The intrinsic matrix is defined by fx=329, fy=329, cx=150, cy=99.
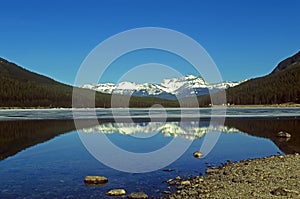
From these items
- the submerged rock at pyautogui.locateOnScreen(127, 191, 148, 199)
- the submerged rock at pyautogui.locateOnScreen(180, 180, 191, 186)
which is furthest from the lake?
the submerged rock at pyautogui.locateOnScreen(180, 180, 191, 186)

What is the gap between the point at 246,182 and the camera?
57.8 ft

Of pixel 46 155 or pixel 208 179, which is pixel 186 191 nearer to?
pixel 208 179

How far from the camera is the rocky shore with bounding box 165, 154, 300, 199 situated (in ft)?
49.9

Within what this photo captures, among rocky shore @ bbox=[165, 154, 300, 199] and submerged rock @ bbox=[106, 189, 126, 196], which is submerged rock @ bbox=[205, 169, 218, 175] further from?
submerged rock @ bbox=[106, 189, 126, 196]

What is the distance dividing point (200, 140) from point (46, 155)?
58.7 feet

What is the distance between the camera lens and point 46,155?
28188mm

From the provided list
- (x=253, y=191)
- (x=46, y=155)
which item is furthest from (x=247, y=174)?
(x=46, y=155)

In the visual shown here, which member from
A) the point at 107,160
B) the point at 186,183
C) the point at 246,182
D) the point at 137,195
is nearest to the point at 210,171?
the point at 186,183

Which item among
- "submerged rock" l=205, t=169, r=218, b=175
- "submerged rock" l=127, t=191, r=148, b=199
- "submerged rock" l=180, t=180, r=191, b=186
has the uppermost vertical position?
"submerged rock" l=205, t=169, r=218, b=175

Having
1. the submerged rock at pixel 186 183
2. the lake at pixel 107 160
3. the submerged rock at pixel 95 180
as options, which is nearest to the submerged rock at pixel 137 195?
the lake at pixel 107 160

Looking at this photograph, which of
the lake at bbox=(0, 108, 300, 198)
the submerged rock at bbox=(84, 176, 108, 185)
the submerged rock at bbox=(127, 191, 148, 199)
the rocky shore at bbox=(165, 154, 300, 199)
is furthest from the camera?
the submerged rock at bbox=(84, 176, 108, 185)

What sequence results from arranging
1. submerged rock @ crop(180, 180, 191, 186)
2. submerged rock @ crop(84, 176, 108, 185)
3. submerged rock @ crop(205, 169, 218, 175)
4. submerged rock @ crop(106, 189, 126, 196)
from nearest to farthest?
submerged rock @ crop(106, 189, 126, 196)
submerged rock @ crop(180, 180, 191, 186)
submerged rock @ crop(84, 176, 108, 185)
submerged rock @ crop(205, 169, 218, 175)

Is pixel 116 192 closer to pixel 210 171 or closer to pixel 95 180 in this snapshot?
pixel 95 180

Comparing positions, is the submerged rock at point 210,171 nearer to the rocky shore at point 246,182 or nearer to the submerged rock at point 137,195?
the rocky shore at point 246,182
